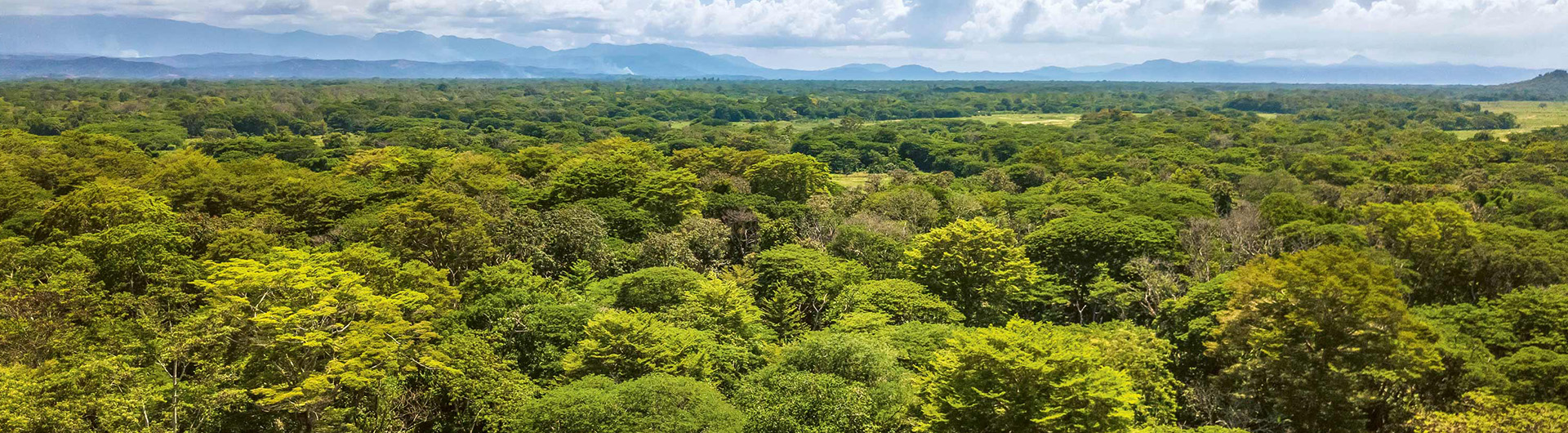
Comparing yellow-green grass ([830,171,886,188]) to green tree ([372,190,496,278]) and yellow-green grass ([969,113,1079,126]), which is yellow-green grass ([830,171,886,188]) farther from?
yellow-green grass ([969,113,1079,126])

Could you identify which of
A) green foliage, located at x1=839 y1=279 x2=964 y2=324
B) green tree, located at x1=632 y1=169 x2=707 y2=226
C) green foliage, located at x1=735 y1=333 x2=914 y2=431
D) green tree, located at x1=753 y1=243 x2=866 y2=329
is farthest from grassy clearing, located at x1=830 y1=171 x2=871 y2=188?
green foliage, located at x1=735 y1=333 x2=914 y2=431

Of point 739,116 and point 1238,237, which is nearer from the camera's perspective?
point 1238,237

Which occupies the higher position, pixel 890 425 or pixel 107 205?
pixel 107 205

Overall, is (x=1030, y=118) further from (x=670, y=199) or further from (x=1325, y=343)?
(x=1325, y=343)

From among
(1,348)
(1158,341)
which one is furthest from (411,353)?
(1158,341)

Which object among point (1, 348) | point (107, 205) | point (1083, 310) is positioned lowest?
point (1083, 310)

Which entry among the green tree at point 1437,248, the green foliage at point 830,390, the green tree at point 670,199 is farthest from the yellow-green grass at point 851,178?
the green foliage at point 830,390

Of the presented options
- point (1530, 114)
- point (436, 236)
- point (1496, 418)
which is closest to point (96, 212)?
point (436, 236)

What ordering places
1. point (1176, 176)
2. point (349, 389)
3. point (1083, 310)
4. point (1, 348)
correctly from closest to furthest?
point (1, 348), point (349, 389), point (1083, 310), point (1176, 176)

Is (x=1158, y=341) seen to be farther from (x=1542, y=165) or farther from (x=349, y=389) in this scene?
(x=1542, y=165)
